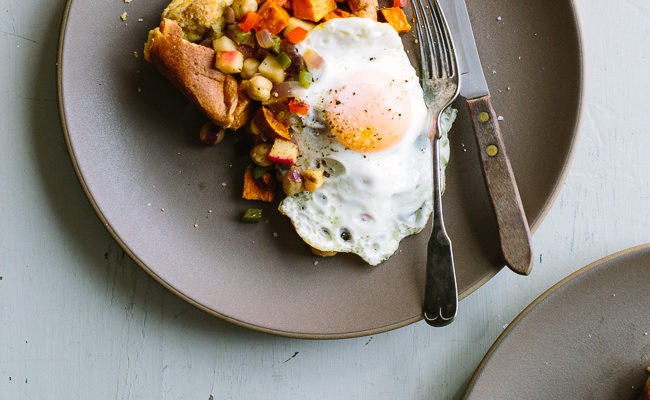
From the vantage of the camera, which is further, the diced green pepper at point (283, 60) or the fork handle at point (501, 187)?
the fork handle at point (501, 187)

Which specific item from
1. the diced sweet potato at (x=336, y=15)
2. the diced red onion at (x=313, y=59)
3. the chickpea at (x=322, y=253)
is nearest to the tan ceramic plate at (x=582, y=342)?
the chickpea at (x=322, y=253)

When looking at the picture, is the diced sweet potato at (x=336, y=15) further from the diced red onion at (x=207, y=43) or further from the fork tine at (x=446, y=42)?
the diced red onion at (x=207, y=43)

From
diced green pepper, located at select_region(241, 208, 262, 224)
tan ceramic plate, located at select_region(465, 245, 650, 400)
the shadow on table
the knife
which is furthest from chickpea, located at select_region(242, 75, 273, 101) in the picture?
tan ceramic plate, located at select_region(465, 245, 650, 400)

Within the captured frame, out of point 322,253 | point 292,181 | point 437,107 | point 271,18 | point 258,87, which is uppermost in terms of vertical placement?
point 271,18

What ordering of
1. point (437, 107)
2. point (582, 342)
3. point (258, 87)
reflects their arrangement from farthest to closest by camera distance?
point (582, 342) < point (437, 107) < point (258, 87)

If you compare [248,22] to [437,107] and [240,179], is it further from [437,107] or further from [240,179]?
[437,107]

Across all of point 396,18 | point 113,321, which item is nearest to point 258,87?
point 396,18

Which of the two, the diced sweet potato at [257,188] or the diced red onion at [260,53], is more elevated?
the diced red onion at [260,53]
